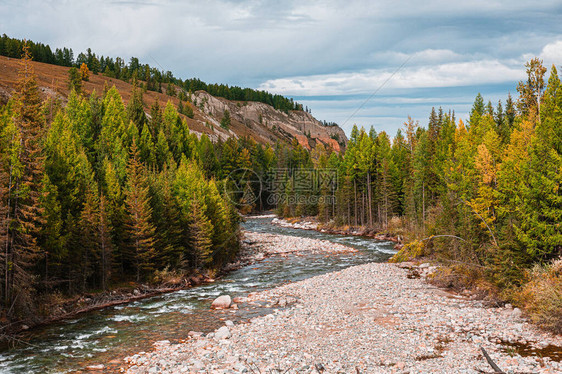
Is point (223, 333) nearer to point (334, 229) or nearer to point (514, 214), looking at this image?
point (514, 214)

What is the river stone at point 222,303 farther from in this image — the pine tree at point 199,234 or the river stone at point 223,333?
the pine tree at point 199,234

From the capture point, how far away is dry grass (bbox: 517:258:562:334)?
1484 centimetres

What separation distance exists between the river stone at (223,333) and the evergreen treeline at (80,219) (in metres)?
10.9

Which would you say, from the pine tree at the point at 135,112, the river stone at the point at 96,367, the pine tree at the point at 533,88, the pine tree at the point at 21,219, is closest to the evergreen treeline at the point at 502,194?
the pine tree at the point at 533,88

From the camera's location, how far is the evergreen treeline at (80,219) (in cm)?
2010

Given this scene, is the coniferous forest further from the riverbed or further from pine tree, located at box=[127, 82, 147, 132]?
pine tree, located at box=[127, 82, 147, 132]

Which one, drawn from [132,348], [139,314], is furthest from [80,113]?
[132,348]

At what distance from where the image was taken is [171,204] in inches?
1272

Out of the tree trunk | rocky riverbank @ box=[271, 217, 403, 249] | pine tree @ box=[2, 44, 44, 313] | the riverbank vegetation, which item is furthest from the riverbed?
the tree trunk

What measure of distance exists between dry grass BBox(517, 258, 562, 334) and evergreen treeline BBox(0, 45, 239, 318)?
24.0m

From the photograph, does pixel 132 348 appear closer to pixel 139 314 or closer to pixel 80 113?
pixel 139 314

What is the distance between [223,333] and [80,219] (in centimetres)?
1491

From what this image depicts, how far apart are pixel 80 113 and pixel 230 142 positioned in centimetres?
5349

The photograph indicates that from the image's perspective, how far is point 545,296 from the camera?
1550 centimetres
